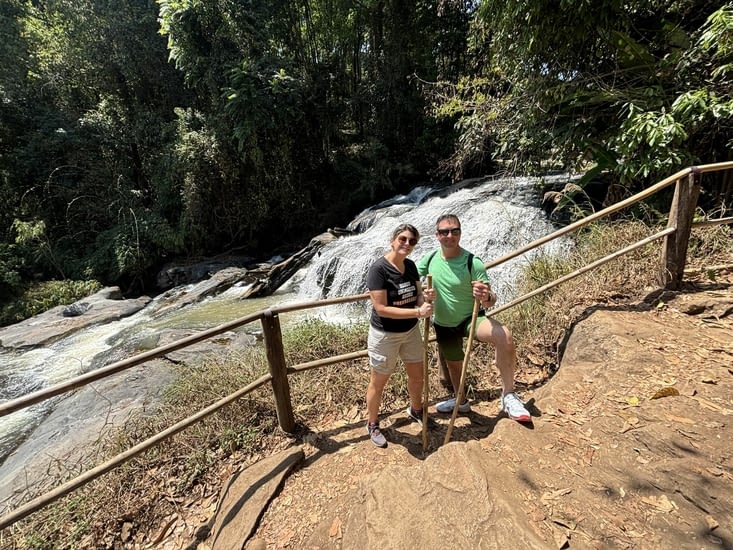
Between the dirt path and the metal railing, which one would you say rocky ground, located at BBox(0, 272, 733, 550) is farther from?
the metal railing

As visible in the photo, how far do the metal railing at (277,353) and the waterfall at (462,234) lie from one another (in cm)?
208

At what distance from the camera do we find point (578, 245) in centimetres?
488

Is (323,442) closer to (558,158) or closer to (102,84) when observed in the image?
(558,158)

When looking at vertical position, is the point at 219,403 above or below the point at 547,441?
above

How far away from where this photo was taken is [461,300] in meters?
2.65

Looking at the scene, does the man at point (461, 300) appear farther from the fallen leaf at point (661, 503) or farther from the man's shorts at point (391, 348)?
the fallen leaf at point (661, 503)

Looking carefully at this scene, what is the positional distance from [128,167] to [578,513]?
17463 millimetres

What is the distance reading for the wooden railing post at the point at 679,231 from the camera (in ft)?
11.2

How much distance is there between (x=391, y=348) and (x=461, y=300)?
2.09ft

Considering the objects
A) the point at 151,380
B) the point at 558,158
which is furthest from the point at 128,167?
the point at 558,158

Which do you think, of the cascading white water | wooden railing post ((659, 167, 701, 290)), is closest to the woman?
wooden railing post ((659, 167, 701, 290))

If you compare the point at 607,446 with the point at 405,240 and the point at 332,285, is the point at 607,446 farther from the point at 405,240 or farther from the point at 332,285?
the point at 332,285

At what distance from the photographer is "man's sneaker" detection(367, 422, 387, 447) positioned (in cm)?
277

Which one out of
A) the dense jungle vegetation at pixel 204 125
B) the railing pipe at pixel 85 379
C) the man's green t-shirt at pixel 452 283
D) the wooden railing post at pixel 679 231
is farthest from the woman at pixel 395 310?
the dense jungle vegetation at pixel 204 125
